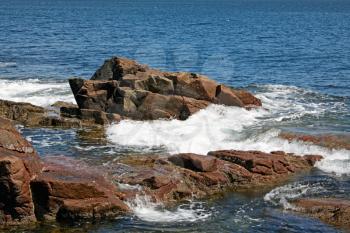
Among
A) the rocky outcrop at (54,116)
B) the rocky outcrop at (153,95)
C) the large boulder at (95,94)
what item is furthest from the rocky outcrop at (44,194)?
the large boulder at (95,94)

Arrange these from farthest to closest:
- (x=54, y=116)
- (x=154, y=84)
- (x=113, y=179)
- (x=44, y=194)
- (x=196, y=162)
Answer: (x=154, y=84), (x=54, y=116), (x=196, y=162), (x=113, y=179), (x=44, y=194)

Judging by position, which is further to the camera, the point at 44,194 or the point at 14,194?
the point at 44,194

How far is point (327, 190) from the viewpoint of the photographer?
23219 mm

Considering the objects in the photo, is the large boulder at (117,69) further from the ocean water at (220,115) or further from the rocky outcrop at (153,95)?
the ocean water at (220,115)

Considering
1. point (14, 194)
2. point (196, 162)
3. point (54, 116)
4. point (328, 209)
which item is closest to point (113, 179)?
point (196, 162)

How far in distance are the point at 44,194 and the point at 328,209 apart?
32.4ft

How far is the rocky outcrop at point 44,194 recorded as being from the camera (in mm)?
19438

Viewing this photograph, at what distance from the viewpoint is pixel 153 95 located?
115 feet

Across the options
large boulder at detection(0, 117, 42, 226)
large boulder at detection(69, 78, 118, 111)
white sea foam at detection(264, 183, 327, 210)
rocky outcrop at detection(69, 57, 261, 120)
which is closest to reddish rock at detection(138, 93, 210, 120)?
rocky outcrop at detection(69, 57, 261, 120)

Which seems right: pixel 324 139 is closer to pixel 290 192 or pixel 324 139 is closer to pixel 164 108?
pixel 290 192

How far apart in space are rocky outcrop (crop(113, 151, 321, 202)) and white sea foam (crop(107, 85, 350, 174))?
7.52 feet

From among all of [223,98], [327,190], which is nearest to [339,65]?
[223,98]

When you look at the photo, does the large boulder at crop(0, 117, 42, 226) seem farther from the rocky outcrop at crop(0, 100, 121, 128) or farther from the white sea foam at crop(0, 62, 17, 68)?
the white sea foam at crop(0, 62, 17, 68)

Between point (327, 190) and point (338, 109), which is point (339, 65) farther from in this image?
point (327, 190)
